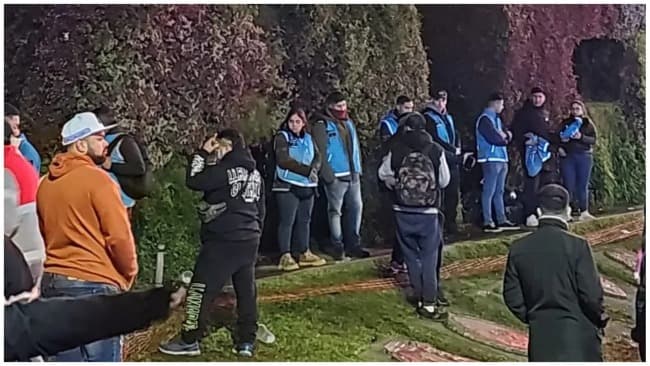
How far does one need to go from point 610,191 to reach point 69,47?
1.92 metres

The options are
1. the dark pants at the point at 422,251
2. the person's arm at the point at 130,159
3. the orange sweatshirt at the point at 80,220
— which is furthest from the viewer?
the dark pants at the point at 422,251

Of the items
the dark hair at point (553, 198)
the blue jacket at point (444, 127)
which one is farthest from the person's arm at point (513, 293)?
Answer: the blue jacket at point (444, 127)

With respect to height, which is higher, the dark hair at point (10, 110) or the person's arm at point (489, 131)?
the dark hair at point (10, 110)

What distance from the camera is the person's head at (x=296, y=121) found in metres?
3.96

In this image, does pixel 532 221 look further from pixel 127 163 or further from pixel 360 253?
pixel 127 163

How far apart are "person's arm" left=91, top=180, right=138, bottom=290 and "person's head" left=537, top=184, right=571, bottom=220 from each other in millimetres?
1405

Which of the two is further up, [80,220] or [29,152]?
[29,152]

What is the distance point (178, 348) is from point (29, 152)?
0.83 meters

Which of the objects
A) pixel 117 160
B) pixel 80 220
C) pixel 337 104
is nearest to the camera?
pixel 80 220

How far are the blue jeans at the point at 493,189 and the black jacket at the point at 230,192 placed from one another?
2.64 ft

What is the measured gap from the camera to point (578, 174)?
159 inches

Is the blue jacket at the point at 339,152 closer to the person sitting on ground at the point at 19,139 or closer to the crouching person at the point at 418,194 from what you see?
the crouching person at the point at 418,194

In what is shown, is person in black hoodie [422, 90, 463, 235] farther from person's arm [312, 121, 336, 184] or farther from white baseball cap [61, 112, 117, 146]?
white baseball cap [61, 112, 117, 146]

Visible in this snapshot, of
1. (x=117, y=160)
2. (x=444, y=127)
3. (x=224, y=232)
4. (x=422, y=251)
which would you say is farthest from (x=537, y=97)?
(x=117, y=160)
